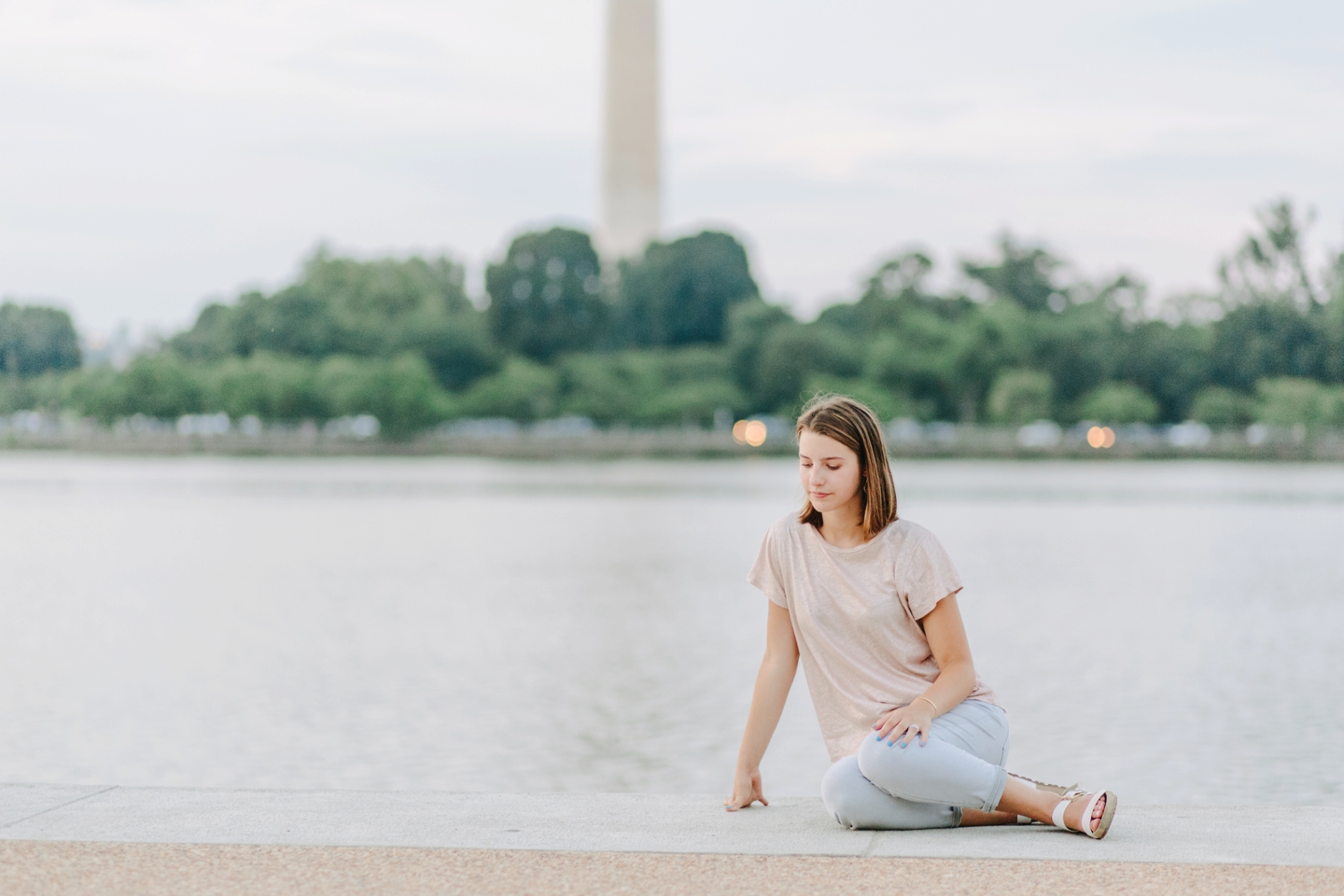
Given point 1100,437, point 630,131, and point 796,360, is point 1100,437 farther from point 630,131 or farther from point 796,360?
point 630,131

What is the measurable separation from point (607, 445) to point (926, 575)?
103 metres

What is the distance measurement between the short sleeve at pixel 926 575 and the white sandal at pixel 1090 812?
73 cm

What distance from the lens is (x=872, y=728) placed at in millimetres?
5691

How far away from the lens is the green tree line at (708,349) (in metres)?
100

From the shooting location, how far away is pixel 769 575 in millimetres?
5840

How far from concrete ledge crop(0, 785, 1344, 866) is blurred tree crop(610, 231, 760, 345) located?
4366 inches

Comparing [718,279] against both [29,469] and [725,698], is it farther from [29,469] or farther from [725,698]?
[725,698]

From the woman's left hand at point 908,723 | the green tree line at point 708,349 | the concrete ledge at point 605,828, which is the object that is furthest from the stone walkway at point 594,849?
the green tree line at point 708,349

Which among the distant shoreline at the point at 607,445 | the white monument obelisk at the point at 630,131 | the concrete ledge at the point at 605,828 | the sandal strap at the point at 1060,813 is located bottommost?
the distant shoreline at the point at 607,445

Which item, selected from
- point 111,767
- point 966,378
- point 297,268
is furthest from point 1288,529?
point 297,268

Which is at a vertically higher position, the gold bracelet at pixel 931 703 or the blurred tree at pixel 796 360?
the blurred tree at pixel 796 360

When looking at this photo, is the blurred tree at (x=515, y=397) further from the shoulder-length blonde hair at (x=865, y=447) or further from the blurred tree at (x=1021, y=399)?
the shoulder-length blonde hair at (x=865, y=447)

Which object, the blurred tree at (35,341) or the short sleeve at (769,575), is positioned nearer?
the short sleeve at (769,575)

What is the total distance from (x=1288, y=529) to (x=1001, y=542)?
367 inches
